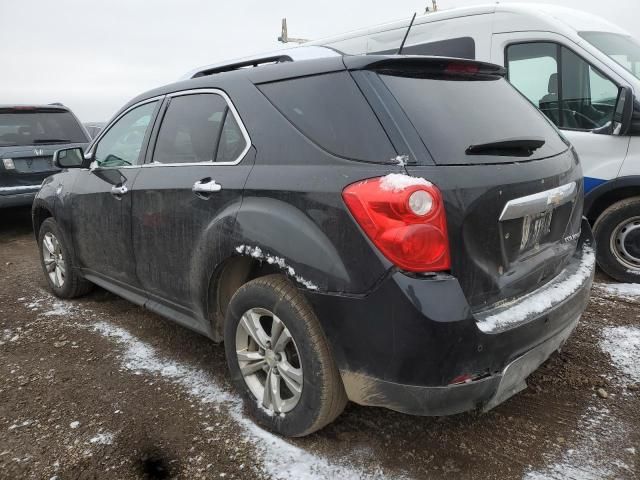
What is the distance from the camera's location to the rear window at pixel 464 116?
77.7 inches

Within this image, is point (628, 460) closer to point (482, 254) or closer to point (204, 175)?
point (482, 254)

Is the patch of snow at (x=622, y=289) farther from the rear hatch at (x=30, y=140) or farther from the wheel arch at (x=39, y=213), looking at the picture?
the rear hatch at (x=30, y=140)

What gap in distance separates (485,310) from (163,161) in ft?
6.64

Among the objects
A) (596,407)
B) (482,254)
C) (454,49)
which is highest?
(454,49)

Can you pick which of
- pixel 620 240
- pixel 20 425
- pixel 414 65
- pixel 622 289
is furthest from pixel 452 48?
pixel 20 425

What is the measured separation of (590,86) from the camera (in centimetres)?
428

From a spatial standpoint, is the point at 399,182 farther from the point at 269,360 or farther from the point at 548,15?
the point at 548,15

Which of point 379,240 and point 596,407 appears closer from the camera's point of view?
point 379,240

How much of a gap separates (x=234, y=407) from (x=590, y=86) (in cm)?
392

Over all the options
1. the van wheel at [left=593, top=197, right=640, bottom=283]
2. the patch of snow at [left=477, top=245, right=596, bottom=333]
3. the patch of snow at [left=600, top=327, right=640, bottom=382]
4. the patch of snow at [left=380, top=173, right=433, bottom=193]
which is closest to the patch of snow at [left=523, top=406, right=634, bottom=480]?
the patch of snow at [left=600, top=327, right=640, bottom=382]

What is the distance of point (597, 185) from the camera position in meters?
4.27

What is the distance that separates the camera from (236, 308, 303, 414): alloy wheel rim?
2237 mm

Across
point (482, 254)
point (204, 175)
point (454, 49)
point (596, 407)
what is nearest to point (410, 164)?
point (482, 254)

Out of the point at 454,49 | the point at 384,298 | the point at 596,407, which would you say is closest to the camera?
the point at 384,298
